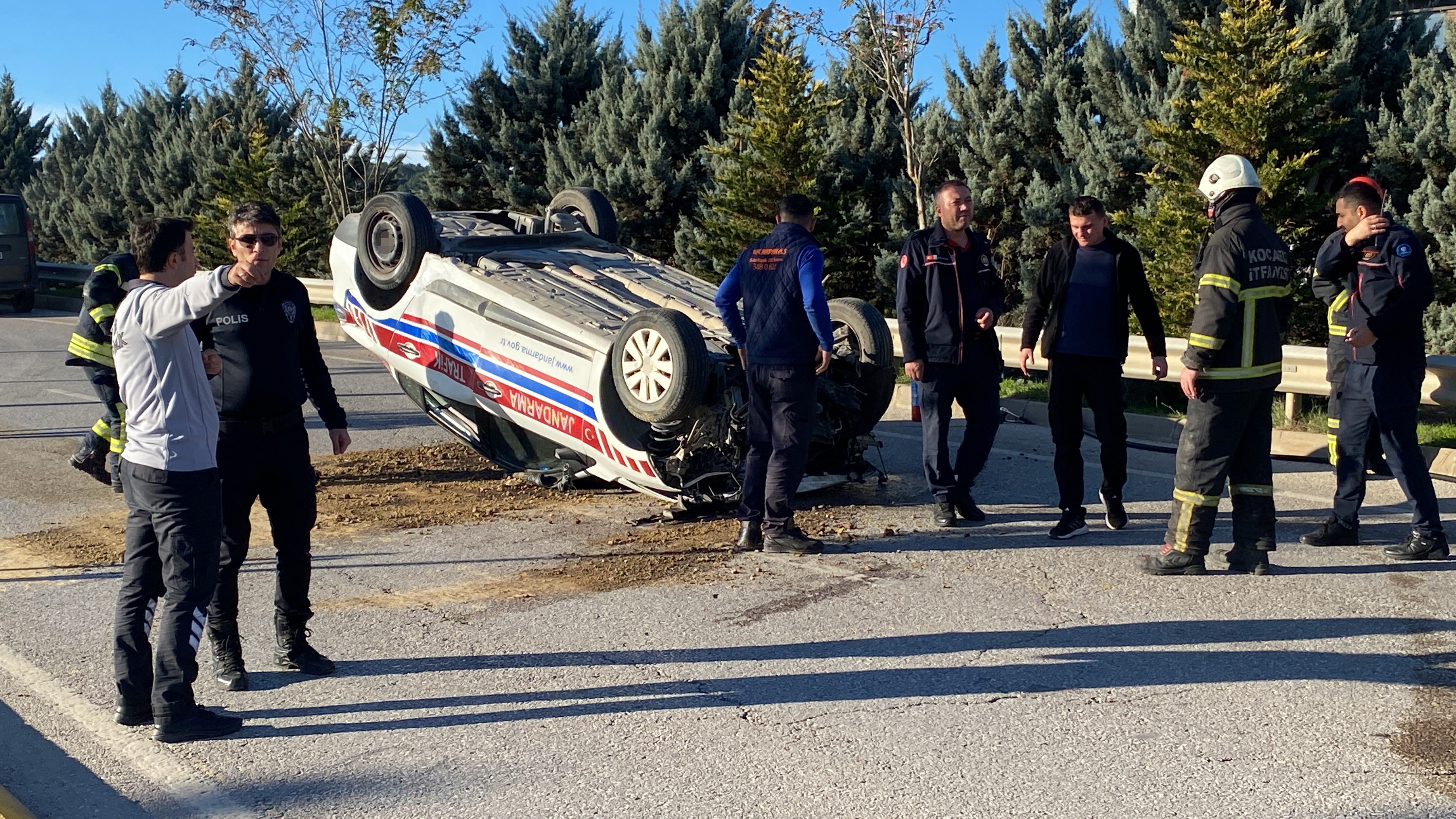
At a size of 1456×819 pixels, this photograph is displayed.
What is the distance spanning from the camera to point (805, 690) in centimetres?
473

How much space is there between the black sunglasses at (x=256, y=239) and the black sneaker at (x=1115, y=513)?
15.0 ft

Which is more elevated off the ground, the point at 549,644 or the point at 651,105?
the point at 651,105

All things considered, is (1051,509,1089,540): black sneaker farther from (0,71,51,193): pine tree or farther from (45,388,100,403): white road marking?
(0,71,51,193): pine tree

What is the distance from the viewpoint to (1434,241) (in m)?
11.2

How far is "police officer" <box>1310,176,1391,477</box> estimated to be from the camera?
21.5ft

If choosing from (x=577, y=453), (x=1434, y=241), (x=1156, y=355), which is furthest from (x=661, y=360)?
(x=1434, y=241)

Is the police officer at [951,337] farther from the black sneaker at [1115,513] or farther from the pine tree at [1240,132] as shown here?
the pine tree at [1240,132]

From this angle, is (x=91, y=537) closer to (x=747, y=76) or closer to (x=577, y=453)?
(x=577, y=453)

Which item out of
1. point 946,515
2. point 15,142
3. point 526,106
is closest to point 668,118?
point 526,106

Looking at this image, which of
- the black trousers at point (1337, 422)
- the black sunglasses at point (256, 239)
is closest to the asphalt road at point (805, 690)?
the black trousers at point (1337, 422)

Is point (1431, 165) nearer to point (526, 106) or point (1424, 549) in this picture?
point (1424, 549)

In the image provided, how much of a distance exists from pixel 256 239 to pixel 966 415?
414cm

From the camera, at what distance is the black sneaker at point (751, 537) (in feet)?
22.0

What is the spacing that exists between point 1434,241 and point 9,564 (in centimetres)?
1083
